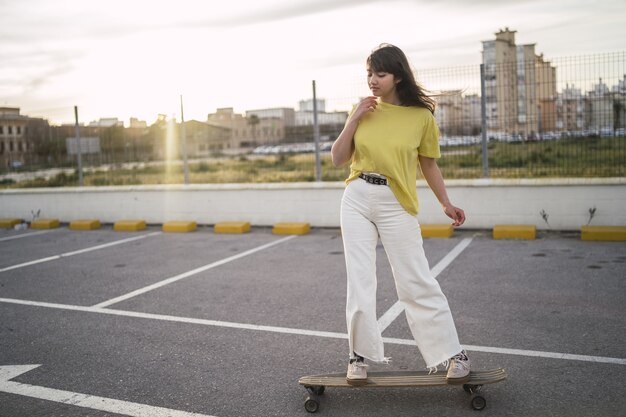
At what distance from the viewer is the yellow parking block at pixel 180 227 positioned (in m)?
11.5

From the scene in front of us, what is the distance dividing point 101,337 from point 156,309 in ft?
2.90

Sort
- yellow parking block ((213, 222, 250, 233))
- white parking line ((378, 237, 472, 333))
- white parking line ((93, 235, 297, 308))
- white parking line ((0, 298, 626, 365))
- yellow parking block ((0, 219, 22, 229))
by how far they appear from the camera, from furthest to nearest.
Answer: yellow parking block ((0, 219, 22, 229)), yellow parking block ((213, 222, 250, 233)), white parking line ((93, 235, 297, 308)), white parking line ((378, 237, 472, 333)), white parking line ((0, 298, 626, 365))

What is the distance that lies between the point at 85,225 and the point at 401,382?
10835 millimetres

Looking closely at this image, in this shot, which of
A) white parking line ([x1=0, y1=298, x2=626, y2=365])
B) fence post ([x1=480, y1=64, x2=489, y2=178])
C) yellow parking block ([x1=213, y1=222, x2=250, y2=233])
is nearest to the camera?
white parking line ([x1=0, y1=298, x2=626, y2=365])

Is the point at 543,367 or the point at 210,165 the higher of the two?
the point at 210,165

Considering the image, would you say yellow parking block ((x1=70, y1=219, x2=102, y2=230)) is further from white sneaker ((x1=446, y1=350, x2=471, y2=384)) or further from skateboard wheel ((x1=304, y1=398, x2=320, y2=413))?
white sneaker ((x1=446, y1=350, x2=471, y2=384))

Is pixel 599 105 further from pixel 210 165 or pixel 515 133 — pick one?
pixel 210 165

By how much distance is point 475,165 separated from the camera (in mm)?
10062

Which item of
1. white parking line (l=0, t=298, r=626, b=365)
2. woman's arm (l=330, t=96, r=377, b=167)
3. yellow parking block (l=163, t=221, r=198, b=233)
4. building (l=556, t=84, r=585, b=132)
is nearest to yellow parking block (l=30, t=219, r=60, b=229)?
yellow parking block (l=163, t=221, r=198, b=233)

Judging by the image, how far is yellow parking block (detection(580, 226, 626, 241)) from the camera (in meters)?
8.45

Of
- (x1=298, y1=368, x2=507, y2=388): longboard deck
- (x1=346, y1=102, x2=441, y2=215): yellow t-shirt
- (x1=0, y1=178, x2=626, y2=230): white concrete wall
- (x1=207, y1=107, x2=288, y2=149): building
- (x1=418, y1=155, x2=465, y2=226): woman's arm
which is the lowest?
(x1=298, y1=368, x2=507, y2=388): longboard deck

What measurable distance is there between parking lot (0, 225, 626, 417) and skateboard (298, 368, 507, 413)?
85mm

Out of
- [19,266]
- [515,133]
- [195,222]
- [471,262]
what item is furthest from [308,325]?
[195,222]

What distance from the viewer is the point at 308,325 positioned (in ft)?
16.8
